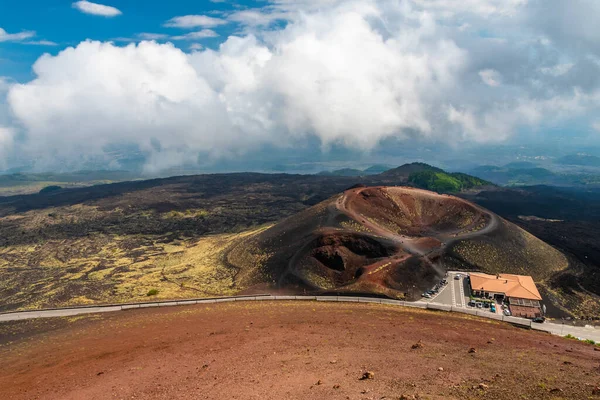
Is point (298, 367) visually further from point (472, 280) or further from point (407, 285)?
point (472, 280)

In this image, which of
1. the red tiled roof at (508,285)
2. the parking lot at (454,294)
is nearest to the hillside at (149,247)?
the red tiled roof at (508,285)

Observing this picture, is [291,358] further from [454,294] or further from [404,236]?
[404,236]

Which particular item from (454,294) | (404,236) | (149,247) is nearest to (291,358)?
(454,294)

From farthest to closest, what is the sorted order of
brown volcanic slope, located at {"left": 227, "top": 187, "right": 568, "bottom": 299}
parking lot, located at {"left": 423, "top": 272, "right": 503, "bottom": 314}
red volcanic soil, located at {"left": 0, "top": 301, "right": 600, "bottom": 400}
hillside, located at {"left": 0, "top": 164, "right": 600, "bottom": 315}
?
hillside, located at {"left": 0, "top": 164, "right": 600, "bottom": 315}, brown volcanic slope, located at {"left": 227, "top": 187, "right": 568, "bottom": 299}, parking lot, located at {"left": 423, "top": 272, "right": 503, "bottom": 314}, red volcanic soil, located at {"left": 0, "top": 301, "right": 600, "bottom": 400}

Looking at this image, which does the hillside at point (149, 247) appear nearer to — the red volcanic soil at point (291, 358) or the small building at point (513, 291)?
the small building at point (513, 291)

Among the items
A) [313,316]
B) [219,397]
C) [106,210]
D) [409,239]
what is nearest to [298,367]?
[219,397]

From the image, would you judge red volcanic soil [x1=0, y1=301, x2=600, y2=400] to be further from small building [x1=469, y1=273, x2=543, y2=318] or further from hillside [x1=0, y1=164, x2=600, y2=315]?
hillside [x1=0, y1=164, x2=600, y2=315]

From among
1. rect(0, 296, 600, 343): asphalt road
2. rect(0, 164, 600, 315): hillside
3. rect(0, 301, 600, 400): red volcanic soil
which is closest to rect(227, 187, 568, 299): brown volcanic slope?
rect(0, 296, 600, 343): asphalt road
